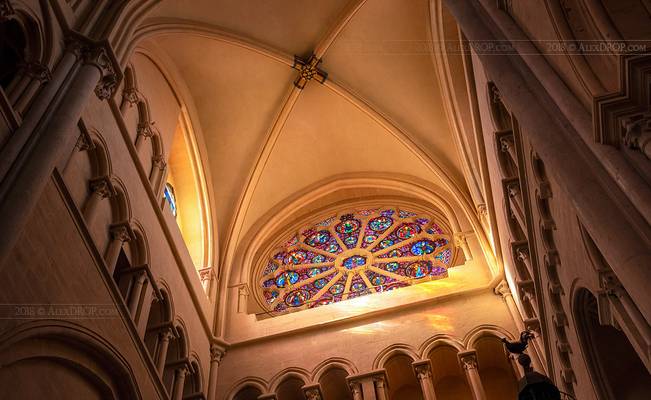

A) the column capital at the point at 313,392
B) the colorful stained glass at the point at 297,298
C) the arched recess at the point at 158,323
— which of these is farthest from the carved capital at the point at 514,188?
the colorful stained glass at the point at 297,298

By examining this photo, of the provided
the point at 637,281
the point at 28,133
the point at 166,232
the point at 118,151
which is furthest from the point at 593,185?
the point at 166,232

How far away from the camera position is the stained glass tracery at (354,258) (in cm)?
1376

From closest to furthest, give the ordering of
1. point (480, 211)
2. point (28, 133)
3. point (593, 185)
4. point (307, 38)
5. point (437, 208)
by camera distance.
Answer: point (593, 185) < point (28, 133) < point (480, 211) < point (307, 38) < point (437, 208)

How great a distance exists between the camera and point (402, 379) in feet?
37.8

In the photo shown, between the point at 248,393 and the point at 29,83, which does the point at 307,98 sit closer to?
the point at 248,393

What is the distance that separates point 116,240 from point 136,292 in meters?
0.77

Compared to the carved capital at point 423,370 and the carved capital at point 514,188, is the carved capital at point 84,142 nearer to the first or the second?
the carved capital at point 514,188

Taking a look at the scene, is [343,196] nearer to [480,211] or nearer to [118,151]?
[480,211]

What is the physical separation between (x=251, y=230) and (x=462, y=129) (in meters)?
5.20

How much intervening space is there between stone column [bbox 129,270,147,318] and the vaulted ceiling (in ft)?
16.5

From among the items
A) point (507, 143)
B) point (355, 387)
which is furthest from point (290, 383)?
point (507, 143)

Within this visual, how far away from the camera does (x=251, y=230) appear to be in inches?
601

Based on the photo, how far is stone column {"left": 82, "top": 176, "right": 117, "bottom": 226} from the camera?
8.06m

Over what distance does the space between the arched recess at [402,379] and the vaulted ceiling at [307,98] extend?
157 inches
